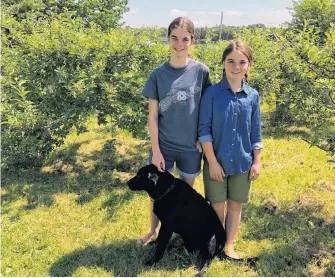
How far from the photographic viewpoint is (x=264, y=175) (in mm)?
5391

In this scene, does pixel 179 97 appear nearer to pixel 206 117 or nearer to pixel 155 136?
pixel 206 117

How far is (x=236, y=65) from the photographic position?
107 inches

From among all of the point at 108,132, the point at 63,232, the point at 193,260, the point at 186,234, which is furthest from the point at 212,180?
the point at 108,132

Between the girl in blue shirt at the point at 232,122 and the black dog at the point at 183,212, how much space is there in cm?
30

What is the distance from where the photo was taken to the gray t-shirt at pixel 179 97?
2.77 m

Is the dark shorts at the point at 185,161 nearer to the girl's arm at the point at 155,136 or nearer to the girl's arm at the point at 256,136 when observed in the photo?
the girl's arm at the point at 155,136

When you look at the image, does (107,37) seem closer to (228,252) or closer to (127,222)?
(127,222)

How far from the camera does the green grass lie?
3166 millimetres

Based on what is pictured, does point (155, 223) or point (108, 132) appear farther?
point (108, 132)

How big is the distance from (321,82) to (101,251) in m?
3.18

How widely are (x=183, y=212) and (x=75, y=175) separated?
2.87 meters

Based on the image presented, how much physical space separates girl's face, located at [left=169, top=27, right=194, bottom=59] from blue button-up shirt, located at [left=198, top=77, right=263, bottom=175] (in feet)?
1.27

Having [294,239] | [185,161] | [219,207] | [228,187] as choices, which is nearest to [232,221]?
[219,207]

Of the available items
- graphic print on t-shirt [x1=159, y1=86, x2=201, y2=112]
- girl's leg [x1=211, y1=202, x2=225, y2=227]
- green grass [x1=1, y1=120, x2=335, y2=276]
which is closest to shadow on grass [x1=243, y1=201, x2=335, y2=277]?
green grass [x1=1, y1=120, x2=335, y2=276]
